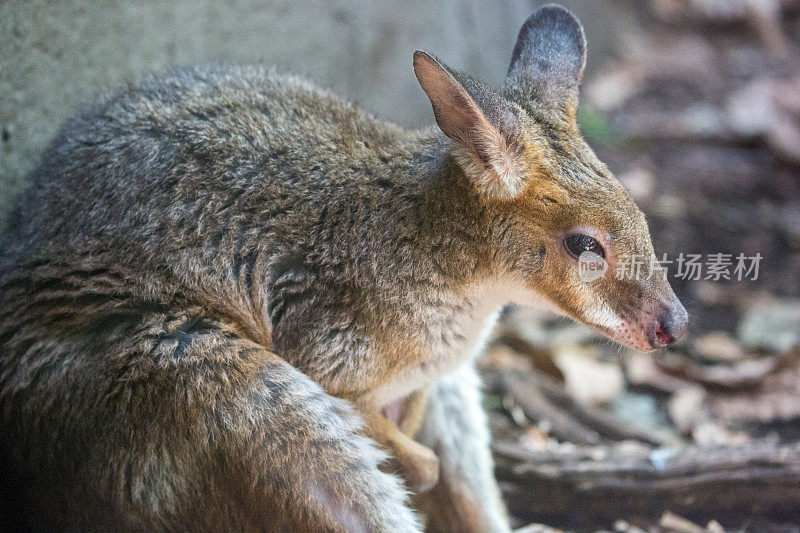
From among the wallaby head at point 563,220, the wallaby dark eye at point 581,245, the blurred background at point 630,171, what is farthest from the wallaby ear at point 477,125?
the blurred background at point 630,171

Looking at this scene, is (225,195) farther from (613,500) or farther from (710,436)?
(710,436)

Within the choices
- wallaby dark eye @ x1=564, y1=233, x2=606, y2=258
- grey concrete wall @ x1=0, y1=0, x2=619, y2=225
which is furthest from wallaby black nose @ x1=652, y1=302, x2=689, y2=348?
grey concrete wall @ x1=0, y1=0, x2=619, y2=225

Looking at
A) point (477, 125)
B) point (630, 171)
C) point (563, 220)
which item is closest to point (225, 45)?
point (477, 125)

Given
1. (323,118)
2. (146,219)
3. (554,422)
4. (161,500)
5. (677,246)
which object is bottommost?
(161,500)

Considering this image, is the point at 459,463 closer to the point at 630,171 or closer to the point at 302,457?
the point at 302,457

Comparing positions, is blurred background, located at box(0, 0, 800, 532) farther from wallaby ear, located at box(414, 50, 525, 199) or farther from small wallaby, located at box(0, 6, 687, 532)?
wallaby ear, located at box(414, 50, 525, 199)

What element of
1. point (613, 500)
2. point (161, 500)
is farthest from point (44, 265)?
point (613, 500)
